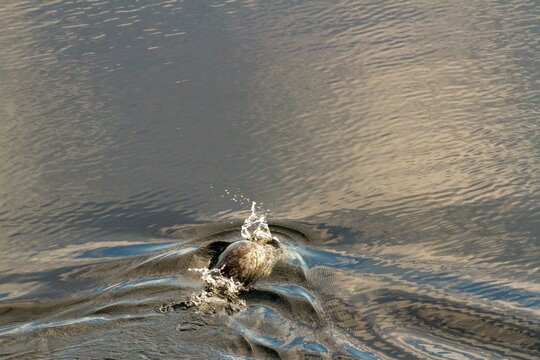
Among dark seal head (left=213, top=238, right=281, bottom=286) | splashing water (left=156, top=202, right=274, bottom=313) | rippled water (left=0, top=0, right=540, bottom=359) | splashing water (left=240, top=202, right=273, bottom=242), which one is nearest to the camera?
rippled water (left=0, top=0, right=540, bottom=359)

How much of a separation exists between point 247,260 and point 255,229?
0.45m

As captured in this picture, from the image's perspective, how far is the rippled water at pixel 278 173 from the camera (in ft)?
16.6

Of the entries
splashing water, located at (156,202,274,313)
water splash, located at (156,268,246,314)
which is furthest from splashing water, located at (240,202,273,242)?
water splash, located at (156,268,246,314)

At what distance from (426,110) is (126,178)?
231 cm

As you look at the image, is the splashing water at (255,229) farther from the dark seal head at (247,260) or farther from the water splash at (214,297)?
the water splash at (214,297)

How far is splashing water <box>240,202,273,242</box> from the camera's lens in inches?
230

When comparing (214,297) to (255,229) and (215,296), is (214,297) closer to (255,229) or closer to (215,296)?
(215,296)

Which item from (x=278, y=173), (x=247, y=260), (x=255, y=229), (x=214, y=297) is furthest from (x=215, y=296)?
(x=278, y=173)

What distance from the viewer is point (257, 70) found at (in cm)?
805

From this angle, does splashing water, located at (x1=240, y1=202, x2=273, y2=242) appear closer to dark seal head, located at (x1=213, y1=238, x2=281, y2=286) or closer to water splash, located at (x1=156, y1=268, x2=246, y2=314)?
dark seal head, located at (x1=213, y1=238, x2=281, y2=286)

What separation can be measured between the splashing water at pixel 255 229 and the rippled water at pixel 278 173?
0.09m

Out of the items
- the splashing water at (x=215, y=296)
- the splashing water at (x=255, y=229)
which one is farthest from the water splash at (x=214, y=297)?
the splashing water at (x=255, y=229)

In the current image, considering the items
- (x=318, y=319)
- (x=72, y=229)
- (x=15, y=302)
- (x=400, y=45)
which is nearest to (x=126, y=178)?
(x=72, y=229)

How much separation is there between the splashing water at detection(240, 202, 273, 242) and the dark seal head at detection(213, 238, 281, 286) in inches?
2.3
